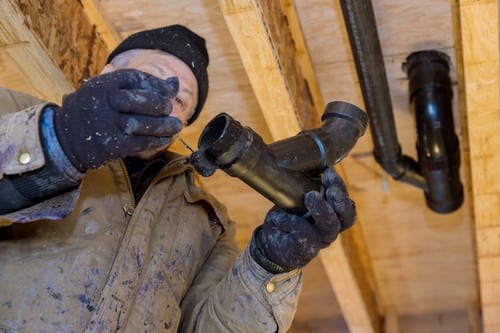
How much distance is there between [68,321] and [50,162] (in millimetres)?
363

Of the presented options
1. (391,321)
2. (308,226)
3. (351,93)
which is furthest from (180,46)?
(391,321)

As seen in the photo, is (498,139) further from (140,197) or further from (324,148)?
(140,197)

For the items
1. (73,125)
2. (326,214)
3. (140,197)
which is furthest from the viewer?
(140,197)

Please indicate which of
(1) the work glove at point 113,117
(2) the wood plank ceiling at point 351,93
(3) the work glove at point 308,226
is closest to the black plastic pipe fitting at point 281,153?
(3) the work glove at point 308,226

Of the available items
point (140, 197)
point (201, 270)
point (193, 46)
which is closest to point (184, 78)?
point (193, 46)

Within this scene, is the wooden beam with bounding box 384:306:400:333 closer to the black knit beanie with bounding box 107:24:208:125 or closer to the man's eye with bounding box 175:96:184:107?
the black knit beanie with bounding box 107:24:208:125

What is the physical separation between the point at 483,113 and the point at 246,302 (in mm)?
838

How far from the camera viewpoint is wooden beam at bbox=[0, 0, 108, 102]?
6.62 feet

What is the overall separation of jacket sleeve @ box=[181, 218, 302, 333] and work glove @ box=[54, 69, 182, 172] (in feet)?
1.53

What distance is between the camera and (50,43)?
6.94 feet

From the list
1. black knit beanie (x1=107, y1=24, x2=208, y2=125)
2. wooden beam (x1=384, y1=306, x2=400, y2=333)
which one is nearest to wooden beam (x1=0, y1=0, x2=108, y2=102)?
black knit beanie (x1=107, y1=24, x2=208, y2=125)

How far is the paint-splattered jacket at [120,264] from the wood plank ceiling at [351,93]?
35 cm

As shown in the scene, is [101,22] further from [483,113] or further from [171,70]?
[483,113]

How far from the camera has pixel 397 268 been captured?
3.22 meters
